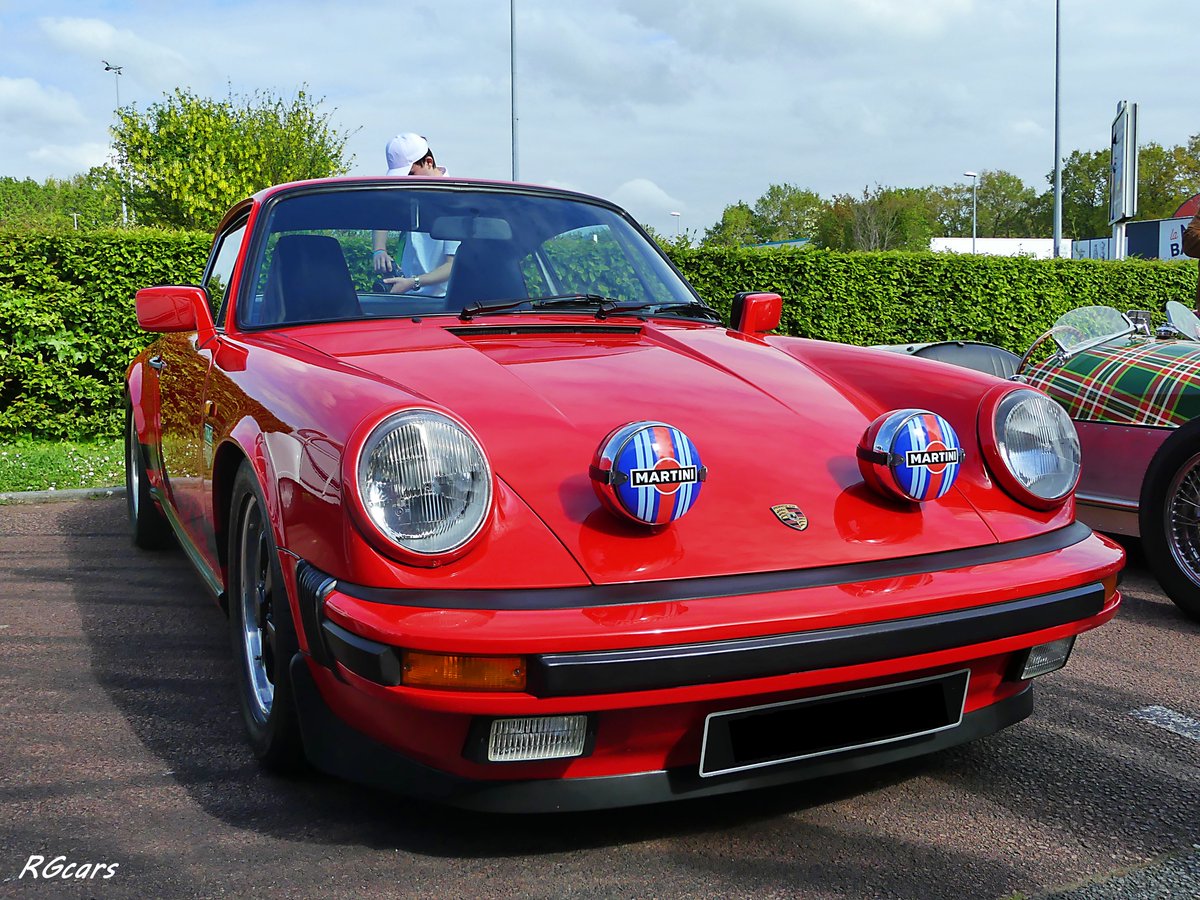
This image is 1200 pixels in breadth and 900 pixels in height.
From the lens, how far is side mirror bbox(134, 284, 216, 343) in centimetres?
336

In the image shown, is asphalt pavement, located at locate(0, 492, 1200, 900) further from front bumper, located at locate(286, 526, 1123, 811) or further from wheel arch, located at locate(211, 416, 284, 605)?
wheel arch, located at locate(211, 416, 284, 605)

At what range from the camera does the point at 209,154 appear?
2433 centimetres

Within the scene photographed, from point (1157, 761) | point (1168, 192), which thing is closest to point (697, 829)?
point (1157, 761)

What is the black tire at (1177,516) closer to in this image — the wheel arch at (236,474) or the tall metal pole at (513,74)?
the wheel arch at (236,474)

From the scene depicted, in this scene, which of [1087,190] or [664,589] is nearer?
[664,589]

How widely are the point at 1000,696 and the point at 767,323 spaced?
1.53m

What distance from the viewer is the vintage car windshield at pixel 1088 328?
15.8ft

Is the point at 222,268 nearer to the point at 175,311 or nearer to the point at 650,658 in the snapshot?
the point at 175,311

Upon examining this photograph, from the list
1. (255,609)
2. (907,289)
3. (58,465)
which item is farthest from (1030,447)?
(907,289)

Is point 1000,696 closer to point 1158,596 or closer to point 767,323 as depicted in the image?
point 767,323

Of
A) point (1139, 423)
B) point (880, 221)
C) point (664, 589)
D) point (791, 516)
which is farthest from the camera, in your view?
point (880, 221)

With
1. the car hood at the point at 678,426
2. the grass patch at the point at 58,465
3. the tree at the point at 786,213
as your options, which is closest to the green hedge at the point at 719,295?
the grass patch at the point at 58,465

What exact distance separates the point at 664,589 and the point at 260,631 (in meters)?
1.21

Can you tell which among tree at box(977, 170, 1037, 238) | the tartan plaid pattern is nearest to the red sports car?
the tartan plaid pattern
